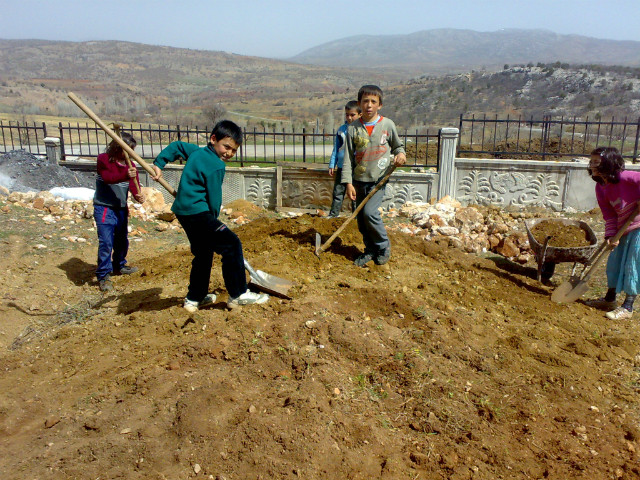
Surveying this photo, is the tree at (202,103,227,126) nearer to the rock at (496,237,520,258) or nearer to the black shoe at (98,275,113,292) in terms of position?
the rock at (496,237,520,258)

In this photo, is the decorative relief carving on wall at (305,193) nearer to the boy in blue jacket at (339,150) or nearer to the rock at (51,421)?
the boy in blue jacket at (339,150)

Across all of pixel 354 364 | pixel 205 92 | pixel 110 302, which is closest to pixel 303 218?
pixel 110 302

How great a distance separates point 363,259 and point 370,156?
3.42 feet

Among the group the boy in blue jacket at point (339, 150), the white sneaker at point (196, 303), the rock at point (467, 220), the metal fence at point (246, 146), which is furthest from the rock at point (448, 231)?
the white sneaker at point (196, 303)

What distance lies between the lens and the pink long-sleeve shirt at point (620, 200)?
4281 millimetres

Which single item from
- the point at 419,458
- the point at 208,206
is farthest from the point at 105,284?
the point at 419,458

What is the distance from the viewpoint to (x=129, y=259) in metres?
6.21

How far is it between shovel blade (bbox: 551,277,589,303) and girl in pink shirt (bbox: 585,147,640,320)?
28cm

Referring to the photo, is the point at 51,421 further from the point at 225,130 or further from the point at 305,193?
the point at 305,193

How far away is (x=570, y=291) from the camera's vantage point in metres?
4.65

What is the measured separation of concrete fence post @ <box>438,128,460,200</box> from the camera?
8.70 meters

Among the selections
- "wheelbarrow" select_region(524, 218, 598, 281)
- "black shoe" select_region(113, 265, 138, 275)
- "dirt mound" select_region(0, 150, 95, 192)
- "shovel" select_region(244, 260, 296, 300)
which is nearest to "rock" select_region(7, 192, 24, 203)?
"dirt mound" select_region(0, 150, 95, 192)

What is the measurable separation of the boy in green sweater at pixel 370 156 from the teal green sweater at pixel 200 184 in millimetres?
1616

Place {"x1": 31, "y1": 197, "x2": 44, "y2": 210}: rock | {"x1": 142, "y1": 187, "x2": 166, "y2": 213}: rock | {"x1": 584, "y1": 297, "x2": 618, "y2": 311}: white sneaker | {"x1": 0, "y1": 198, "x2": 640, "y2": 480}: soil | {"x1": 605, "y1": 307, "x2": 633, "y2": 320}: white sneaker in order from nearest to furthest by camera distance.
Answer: {"x1": 0, "y1": 198, "x2": 640, "y2": 480}: soil → {"x1": 605, "y1": 307, "x2": 633, "y2": 320}: white sneaker → {"x1": 584, "y1": 297, "x2": 618, "y2": 311}: white sneaker → {"x1": 31, "y1": 197, "x2": 44, "y2": 210}: rock → {"x1": 142, "y1": 187, "x2": 166, "y2": 213}: rock
